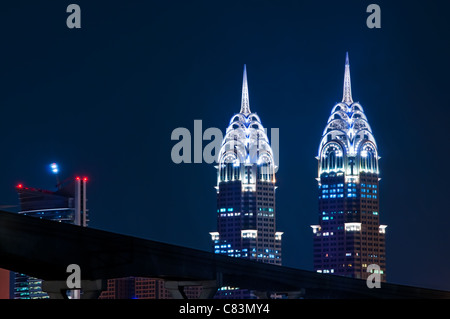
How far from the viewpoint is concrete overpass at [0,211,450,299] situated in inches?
3145

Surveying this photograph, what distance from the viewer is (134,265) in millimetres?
90938

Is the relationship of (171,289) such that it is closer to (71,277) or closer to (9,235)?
(71,277)

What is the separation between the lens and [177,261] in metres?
95.7

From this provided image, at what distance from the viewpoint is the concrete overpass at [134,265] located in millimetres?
79875
